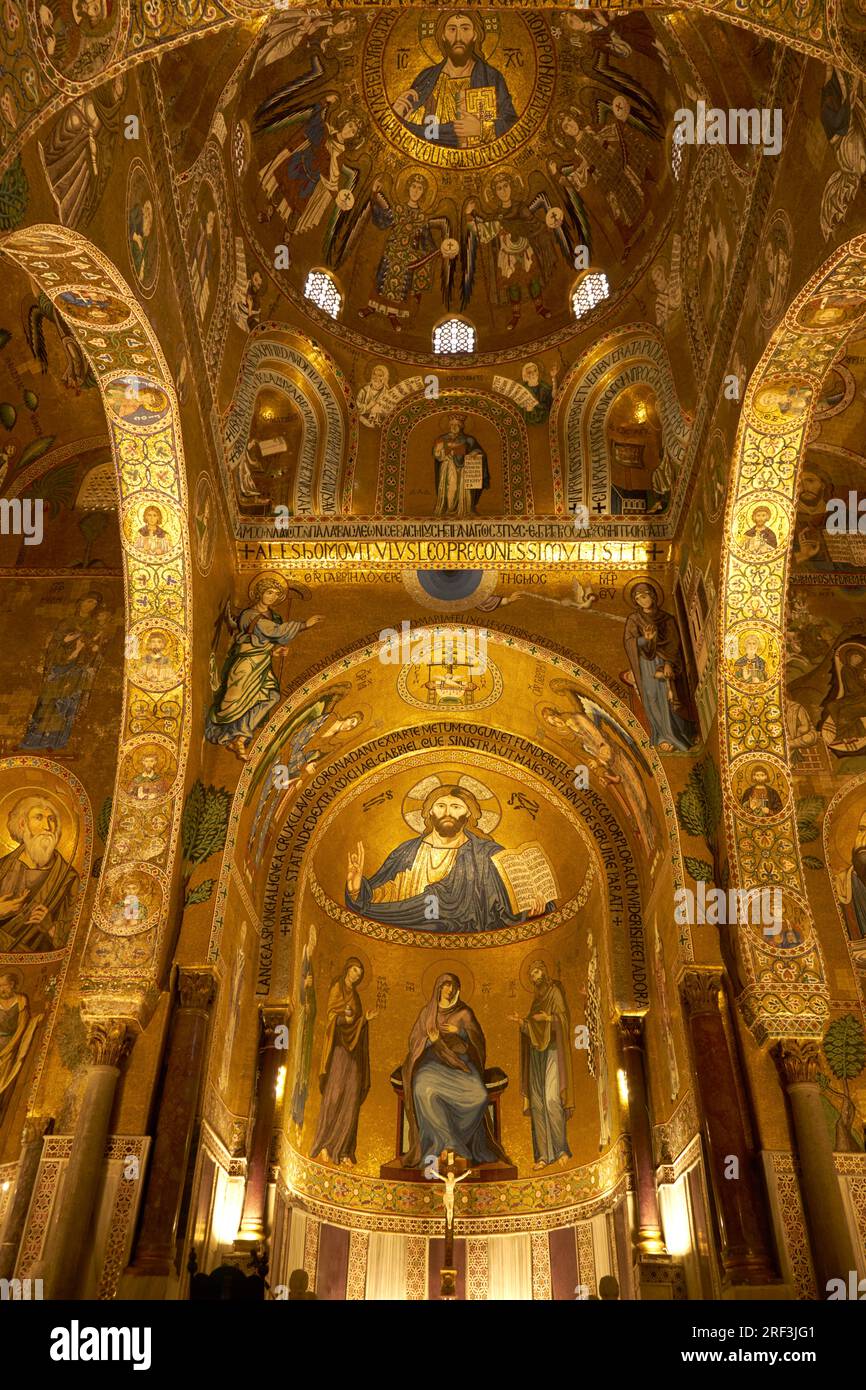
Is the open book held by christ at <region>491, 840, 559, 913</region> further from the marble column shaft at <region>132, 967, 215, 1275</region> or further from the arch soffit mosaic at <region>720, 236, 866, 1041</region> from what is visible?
the marble column shaft at <region>132, 967, 215, 1275</region>

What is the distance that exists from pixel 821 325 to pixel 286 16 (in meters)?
7.05

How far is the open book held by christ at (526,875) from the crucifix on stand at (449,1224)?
330cm

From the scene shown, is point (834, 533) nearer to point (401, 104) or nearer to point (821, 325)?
point (821, 325)

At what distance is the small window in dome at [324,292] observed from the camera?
15.3 metres

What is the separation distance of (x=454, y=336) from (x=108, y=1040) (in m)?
10.3

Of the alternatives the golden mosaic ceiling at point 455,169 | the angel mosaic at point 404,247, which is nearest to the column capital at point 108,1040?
the golden mosaic ceiling at point 455,169

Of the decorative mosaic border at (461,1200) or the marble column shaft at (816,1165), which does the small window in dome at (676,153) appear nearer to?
the marble column shaft at (816,1165)

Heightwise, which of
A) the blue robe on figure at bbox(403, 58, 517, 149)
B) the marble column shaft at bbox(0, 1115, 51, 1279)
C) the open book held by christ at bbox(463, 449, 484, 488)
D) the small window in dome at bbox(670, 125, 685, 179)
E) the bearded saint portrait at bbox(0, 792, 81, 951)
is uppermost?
the blue robe on figure at bbox(403, 58, 517, 149)

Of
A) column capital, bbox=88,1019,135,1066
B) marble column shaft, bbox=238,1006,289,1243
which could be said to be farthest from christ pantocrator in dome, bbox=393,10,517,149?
column capital, bbox=88,1019,135,1066

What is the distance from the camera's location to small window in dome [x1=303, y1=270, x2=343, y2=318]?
603 inches

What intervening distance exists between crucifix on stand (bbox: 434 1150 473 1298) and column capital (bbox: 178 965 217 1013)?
3.60m
